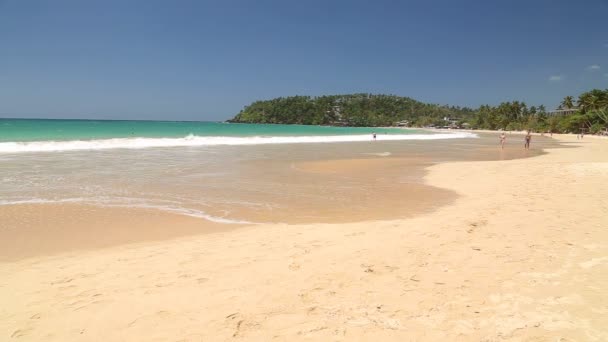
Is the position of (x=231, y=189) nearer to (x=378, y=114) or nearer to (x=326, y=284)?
(x=326, y=284)

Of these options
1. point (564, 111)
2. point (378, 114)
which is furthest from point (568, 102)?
point (378, 114)

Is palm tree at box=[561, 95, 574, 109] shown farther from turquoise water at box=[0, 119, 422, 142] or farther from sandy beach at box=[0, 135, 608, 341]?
sandy beach at box=[0, 135, 608, 341]

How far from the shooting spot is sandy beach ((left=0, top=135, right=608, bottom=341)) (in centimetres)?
317

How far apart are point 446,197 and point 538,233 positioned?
383 centimetres

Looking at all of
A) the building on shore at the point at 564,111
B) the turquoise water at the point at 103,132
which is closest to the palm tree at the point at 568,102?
the building on shore at the point at 564,111

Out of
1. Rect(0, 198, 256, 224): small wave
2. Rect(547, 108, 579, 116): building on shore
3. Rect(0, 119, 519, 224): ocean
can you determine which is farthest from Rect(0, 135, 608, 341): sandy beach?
Rect(547, 108, 579, 116): building on shore

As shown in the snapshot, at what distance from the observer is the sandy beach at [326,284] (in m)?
3.17

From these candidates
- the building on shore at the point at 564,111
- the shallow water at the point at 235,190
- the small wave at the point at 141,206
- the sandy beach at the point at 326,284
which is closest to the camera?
the sandy beach at the point at 326,284

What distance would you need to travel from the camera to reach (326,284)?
4.06 metres

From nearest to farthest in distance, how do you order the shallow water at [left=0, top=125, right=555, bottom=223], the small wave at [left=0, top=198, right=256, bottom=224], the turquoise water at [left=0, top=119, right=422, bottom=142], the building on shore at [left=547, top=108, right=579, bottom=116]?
the small wave at [left=0, top=198, right=256, bottom=224], the shallow water at [left=0, top=125, right=555, bottom=223], the turquoise water at [left=0, top=119, right=422, bottom=142], the building on shore at [left=547, top=108, right=579, bottom=116]

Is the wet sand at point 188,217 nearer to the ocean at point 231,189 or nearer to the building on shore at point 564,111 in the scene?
the ocean at point 231,189

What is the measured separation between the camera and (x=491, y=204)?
27.2 ft

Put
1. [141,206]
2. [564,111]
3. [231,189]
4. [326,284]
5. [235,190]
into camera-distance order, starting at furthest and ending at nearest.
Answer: [564,111] < [231,189] < [235,190] < [141,206] < [326,284]

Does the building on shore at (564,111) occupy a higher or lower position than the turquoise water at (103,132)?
higher
